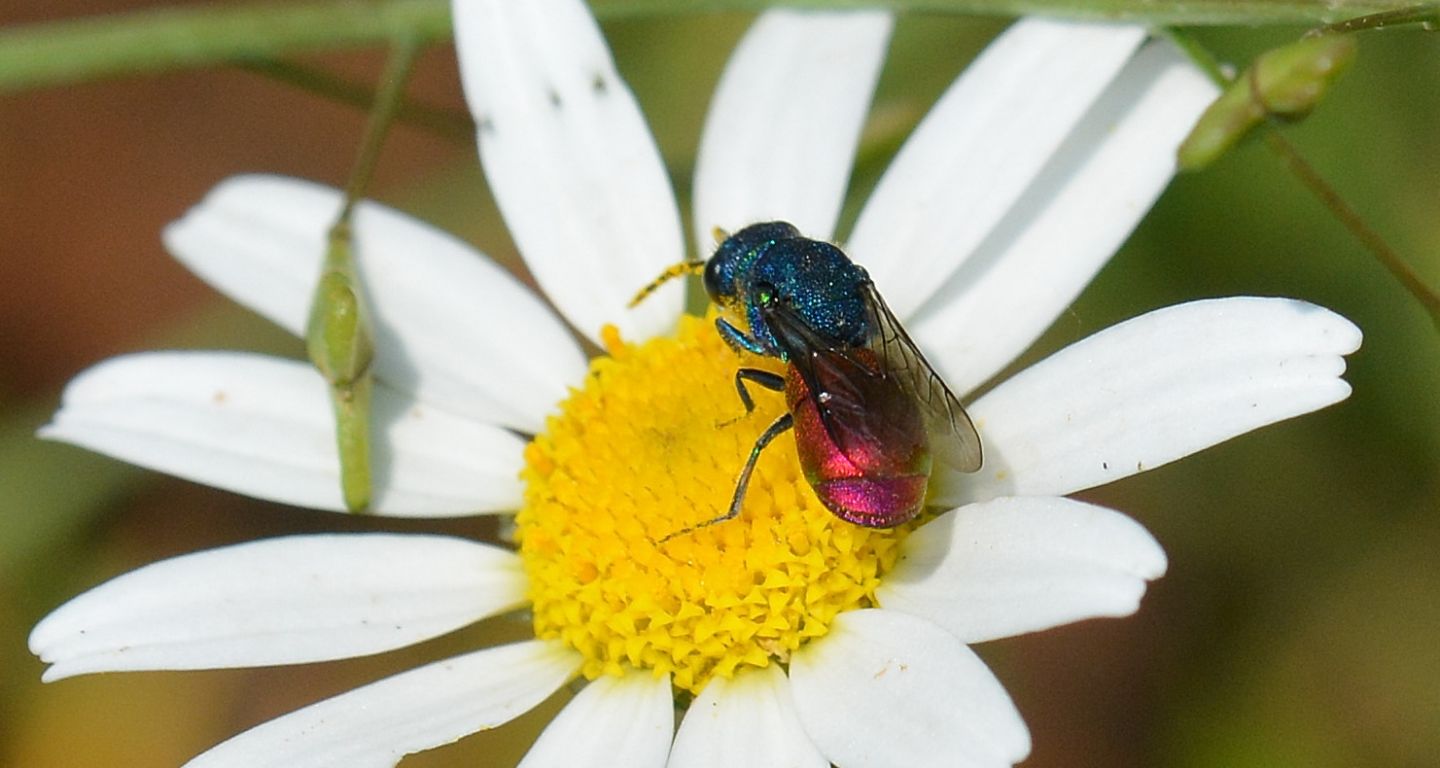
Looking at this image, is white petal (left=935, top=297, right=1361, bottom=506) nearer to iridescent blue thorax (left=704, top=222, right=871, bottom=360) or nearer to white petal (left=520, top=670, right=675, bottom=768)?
iridescent blue thorax (left=704, top=222, right=871, bottom=360)

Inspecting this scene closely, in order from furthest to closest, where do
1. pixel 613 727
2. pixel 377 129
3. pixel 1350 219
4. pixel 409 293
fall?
pixel 409 293, pixel 377 129, pixel 613 727, pixel 1350 219

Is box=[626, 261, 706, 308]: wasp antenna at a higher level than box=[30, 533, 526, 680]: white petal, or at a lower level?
higher

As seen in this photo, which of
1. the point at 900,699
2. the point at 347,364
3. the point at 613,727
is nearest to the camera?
the point at 900,699

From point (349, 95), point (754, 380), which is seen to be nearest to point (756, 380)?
point (754, 380)

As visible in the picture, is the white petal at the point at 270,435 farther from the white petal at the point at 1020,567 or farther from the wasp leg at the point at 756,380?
the white petal at the point at 1020,567

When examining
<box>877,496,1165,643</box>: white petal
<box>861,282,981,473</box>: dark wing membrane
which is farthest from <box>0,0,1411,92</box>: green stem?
<box>877,496,1165,643</box>: white petal

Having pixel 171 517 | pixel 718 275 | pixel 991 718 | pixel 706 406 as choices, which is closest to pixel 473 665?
pixel 706 406

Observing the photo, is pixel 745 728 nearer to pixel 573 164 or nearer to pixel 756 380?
pixel 756 380
